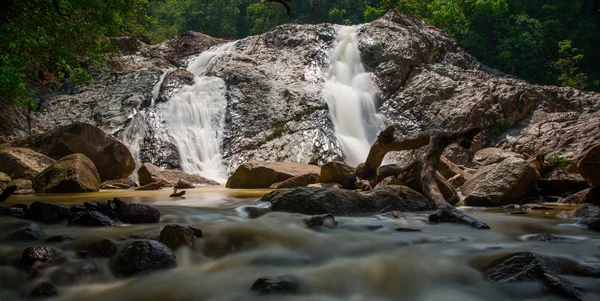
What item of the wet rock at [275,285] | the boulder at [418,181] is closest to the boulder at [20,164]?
the boulder at [418,181]

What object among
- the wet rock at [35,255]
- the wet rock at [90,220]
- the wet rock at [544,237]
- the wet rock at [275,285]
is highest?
the wet rock at [90,220]

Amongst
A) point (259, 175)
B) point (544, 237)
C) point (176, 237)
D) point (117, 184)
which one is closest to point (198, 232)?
point (176, 237)

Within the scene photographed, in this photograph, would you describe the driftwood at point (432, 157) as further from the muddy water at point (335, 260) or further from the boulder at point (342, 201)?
the boulder at point (342, 201)

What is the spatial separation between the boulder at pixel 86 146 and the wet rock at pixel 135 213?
6586mm

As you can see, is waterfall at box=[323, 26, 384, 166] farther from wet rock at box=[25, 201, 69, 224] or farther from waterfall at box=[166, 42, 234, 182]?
wet rock at box=[25, 201, 69, 224]

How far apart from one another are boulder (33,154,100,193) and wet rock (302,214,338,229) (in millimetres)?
5772

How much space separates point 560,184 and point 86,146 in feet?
34.8

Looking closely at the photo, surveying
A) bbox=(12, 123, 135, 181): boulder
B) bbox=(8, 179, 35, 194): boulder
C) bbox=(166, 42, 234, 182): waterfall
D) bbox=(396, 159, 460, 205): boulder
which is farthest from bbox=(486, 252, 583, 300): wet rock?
bbox=(166, 42, 234, 182): waterfall

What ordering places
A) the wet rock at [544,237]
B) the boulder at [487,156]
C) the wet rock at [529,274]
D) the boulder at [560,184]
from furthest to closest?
the boulder at [487,156] < the boulder at [560,184] < the wet rock at [544,237] < the wet rock at [529,274]

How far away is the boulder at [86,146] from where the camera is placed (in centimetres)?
1013

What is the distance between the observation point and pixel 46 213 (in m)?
4.09

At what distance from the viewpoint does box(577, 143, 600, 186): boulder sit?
5.93 metres

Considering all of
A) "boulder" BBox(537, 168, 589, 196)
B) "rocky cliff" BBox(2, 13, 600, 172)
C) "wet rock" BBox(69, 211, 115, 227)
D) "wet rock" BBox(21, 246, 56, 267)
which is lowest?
"wet rock" BBox(21, 246, 56, 267)

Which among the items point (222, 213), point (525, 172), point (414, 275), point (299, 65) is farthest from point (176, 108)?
point (414, 275)
